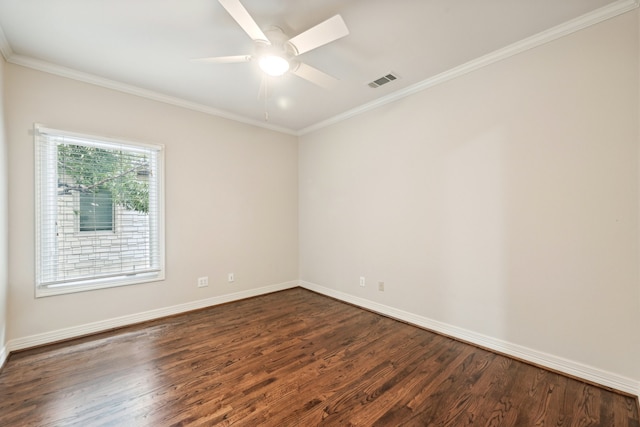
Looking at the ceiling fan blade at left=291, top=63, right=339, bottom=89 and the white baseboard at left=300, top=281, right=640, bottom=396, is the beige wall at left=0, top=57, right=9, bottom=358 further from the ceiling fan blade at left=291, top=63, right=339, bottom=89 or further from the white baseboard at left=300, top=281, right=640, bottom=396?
the white baseboard at left=300, top=281, right=640, bottom=396

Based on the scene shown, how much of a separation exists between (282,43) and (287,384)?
Answer: 8.45 ft

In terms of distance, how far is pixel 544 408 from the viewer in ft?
5.78

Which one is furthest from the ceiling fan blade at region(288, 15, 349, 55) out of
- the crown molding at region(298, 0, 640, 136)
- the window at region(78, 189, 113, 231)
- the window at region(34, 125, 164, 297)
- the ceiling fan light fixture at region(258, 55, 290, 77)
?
the window at region(78, 189, 113, 231)

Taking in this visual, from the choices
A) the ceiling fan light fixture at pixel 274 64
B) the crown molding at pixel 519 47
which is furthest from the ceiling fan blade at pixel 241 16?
the crown molding at pixel 519 47

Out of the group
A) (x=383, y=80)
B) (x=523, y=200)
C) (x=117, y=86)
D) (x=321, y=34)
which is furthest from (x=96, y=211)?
(x=523, y=200)

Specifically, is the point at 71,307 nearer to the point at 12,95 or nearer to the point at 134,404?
the point at 134,404

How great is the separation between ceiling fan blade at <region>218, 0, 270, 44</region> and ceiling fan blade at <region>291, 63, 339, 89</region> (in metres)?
0.39

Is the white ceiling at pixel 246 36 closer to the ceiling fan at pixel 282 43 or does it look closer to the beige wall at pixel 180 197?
the ceiling fan at pixel 282 43

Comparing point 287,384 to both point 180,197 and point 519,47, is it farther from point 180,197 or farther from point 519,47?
point 519,47

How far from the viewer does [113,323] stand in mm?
2943

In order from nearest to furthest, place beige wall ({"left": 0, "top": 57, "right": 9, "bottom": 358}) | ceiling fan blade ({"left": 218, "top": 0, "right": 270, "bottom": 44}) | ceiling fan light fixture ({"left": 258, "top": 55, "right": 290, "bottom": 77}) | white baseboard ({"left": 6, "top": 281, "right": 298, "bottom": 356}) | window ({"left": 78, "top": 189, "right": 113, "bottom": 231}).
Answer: ceiling fan blade ({"left": 218, "top": 0, "right": 270, "bottom": 44}) → ceiling fan light fixture ({"left": 258, "top": 55, "right": 290, "bottom": 77}) → beige wall ({"left": 0, "top": 57, "right": 9, "bottom": 358}) → white baseboard ({"left": 6, "top": 281, "right": 298, "bottom": 356}) → window ({"left": 78, "top": 189, "right": 113, "bottom": 231})

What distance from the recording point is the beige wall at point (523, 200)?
1920 mm

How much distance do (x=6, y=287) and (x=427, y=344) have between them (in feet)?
12.7

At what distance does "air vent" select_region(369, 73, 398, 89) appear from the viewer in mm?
2845
